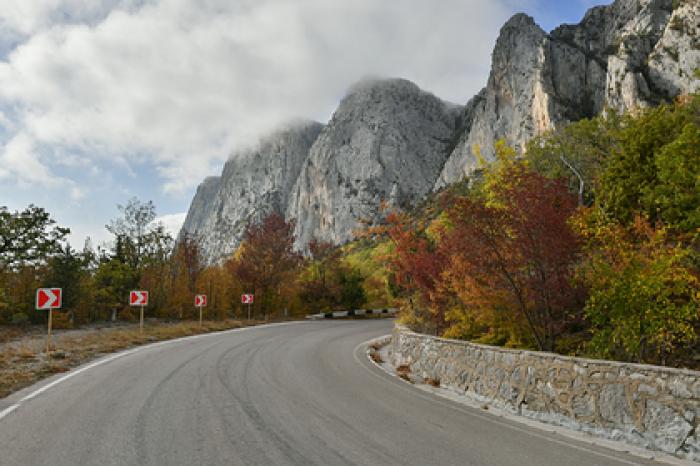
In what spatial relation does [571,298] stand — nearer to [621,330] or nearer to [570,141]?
[621,330]

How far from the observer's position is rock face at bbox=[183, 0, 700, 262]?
5488cm

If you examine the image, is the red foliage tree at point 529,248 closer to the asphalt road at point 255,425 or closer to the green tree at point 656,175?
the green tree at point 656,175

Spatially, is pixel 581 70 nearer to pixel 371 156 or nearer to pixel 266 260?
pixel 371 156

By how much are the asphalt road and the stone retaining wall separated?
545mm

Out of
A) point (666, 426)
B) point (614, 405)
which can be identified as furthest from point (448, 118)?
point (666, 426)

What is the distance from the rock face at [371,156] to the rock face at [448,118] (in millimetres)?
328

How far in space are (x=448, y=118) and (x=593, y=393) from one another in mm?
126485

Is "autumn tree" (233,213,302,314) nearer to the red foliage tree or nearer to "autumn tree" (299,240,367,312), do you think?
"autumn tree" (299,240,367,312)

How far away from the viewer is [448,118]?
4867 inches

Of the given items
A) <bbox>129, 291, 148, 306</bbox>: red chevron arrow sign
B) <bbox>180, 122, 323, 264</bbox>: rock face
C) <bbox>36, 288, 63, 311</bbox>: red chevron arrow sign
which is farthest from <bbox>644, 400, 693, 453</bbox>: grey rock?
<bbox>180, 122, 323, 264</bbox>: rock face

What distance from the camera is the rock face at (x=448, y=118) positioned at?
54.9m

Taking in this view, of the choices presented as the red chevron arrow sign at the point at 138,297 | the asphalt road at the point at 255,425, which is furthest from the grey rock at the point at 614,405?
the red chevron arrow sign at the point at 138,297

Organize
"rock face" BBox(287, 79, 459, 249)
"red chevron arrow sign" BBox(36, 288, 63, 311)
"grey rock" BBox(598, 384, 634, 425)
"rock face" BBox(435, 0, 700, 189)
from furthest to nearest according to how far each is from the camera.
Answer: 1. "rock face" BBox(287, 79, 459, 249)
2. "rock face" BBox(435, 0, 700, 189)
3. "red chevron arrow sign" BBox(36, 288, 63, 311)
4. "grey rock" BBox(598, 384, 634, 425)

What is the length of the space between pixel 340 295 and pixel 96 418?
108ft
